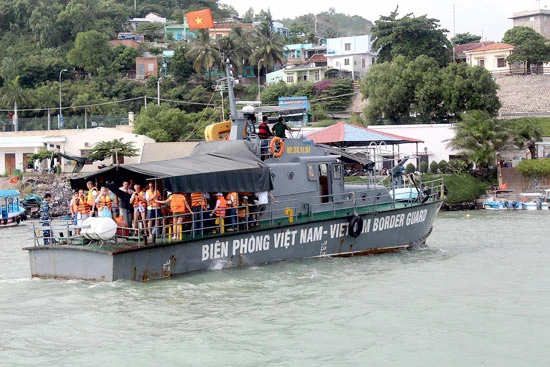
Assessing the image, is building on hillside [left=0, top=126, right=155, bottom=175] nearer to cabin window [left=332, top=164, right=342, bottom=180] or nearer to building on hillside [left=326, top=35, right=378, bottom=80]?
cabin window [left=332, top=164, right=342, bottom=180]

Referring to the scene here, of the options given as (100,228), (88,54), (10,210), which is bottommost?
(10,210)

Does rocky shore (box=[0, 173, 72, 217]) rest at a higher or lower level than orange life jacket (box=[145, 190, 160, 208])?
lower

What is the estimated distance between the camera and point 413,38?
71.8 m

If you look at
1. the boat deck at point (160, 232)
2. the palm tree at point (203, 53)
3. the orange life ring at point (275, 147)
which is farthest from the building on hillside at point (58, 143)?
the boat deck at point (160, 232)

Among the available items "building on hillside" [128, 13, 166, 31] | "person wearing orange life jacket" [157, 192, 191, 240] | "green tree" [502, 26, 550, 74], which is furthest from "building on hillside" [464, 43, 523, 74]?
"person wearing orange life jacket" [157, 192, 191, 240]

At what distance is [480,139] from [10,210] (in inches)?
1028

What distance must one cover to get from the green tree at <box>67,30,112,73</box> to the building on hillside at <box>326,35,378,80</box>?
23.2m

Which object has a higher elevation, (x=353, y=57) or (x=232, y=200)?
(x=353, y=57)

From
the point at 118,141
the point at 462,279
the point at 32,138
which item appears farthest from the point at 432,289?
the point at 32,138

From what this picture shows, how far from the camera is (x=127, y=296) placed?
17.2m

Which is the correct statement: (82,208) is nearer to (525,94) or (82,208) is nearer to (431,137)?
(431,137)

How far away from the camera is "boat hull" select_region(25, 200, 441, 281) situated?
1822 centimetres

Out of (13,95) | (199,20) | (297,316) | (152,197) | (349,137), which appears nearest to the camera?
(297,316)

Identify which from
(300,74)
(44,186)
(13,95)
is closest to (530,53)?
(300,74)
